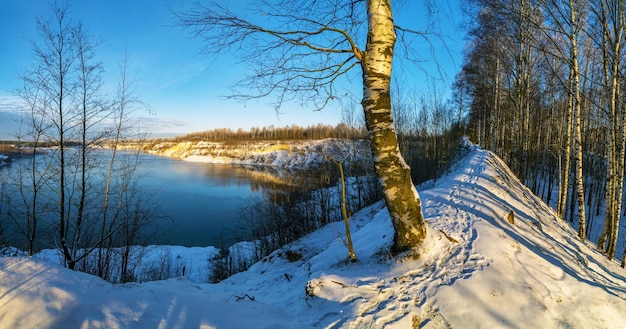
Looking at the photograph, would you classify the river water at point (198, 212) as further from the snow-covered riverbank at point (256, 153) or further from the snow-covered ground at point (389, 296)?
the snow-covered riverbank at point (256, 153)

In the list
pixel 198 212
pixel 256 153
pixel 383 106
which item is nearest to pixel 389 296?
pixel 383 106

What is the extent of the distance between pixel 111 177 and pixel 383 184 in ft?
23.8

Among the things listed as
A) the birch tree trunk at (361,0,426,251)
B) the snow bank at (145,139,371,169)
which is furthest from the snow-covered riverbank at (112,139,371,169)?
the birch tree trunk at (361,0,426,251)

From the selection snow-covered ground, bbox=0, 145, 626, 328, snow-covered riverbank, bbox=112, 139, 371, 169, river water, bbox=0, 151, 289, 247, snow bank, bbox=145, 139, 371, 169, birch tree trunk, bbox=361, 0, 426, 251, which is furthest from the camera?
snow bank, bbox=145, 139, 371, 169

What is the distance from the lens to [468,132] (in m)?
34.7

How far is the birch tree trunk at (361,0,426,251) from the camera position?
10.5 feet

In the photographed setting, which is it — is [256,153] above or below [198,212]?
above

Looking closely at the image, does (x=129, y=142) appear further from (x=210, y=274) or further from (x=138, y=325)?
(x=138, y=325)

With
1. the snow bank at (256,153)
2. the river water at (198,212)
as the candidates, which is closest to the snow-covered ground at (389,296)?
the river water at (198,212)

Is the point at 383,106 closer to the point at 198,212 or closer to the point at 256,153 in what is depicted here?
the point at 198,212

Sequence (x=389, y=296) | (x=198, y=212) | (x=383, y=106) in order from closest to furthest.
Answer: (x=389, y=296) < (x=383, y=106) < (x=198, y=212)

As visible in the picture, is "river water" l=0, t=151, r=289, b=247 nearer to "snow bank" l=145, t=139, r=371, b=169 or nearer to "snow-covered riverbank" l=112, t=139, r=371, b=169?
"snow-covered riverbank" l=112, t=139, r=371, b=169

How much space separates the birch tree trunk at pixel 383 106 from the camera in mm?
3207

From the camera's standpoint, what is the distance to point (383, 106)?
127 inches
